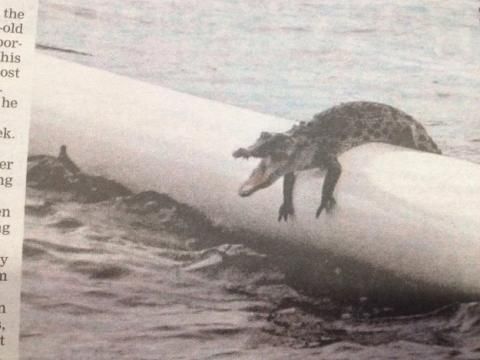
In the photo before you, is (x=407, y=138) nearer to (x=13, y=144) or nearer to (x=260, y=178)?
(x=260, y=178)

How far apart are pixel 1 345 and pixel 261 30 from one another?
272 millimetres

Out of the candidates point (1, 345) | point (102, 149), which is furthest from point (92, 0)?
point (1, 345)

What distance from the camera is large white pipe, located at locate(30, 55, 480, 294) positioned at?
1.60 feet

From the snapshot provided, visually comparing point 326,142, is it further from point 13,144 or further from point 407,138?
point 13,144

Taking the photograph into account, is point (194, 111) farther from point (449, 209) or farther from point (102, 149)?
point (449, 209)

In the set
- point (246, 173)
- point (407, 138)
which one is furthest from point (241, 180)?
point (407, 138)

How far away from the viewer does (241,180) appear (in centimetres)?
51

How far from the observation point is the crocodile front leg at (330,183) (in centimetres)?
50

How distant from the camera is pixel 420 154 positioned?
1.67ft

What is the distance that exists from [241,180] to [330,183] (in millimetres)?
59

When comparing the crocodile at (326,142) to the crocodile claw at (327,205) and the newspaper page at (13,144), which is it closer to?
the crocodile claw at (327,205)

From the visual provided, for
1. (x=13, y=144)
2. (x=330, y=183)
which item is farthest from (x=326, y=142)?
(x=13, y=144)

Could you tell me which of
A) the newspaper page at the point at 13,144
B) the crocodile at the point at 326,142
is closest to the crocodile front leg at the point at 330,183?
the crocodile at the point at 326,142

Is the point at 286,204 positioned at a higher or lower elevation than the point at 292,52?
lower
